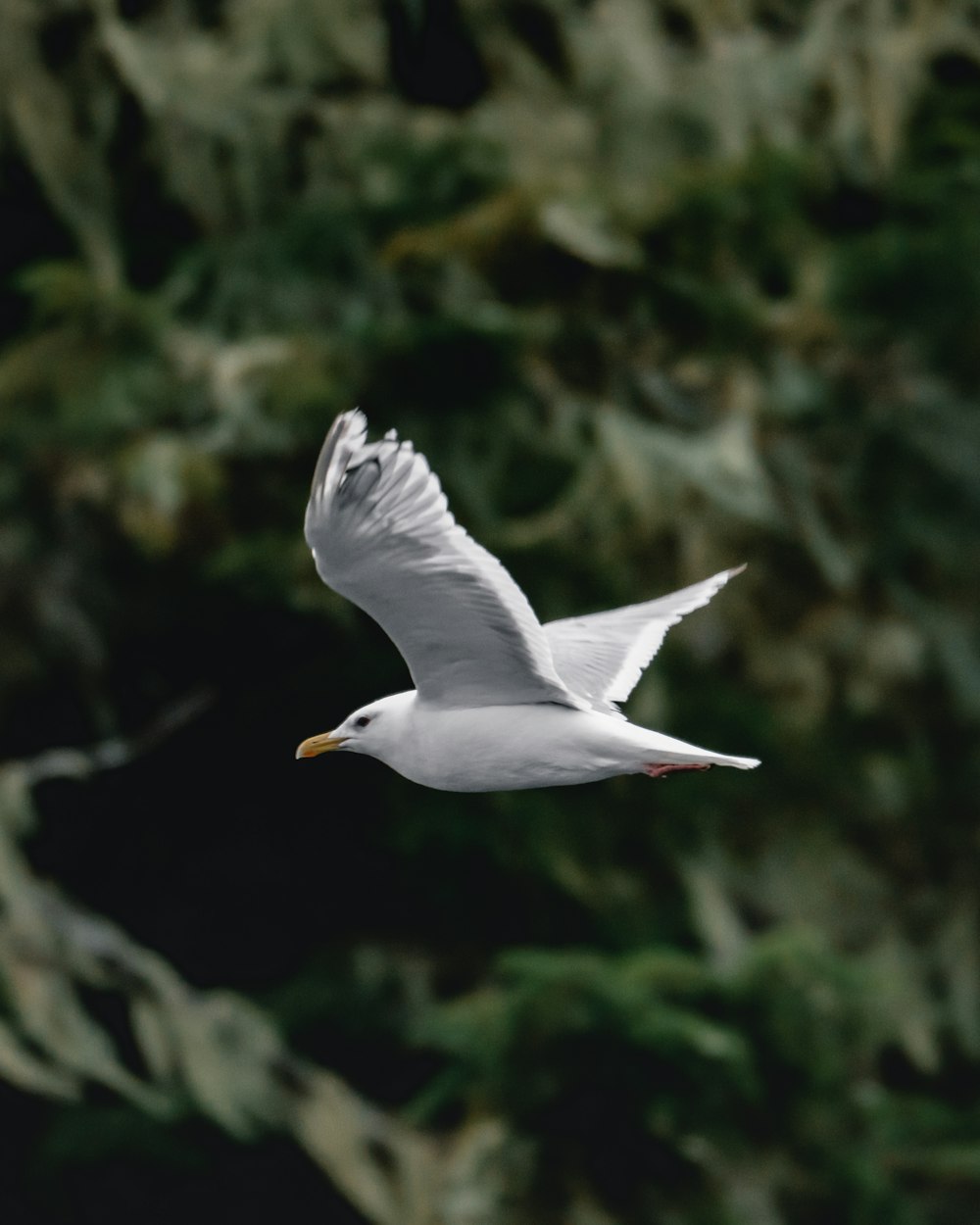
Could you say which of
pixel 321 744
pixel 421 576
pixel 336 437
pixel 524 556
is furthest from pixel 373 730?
pixel 524 556

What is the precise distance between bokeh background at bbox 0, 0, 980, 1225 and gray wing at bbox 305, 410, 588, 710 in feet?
6.70

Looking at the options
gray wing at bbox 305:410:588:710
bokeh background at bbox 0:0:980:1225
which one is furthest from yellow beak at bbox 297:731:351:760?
bokeh background at bbox 0:0:980:1225

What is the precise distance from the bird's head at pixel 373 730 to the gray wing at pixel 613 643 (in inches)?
13.1

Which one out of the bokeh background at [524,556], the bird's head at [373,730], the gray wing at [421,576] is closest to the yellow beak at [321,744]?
the bird's head at [373,730]

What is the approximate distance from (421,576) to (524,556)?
224 cm

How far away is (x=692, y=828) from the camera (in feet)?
17.5

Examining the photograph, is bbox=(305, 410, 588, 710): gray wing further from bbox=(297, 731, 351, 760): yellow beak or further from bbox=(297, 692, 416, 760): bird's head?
bbox=(297, 731, 351, 760): yellow beak

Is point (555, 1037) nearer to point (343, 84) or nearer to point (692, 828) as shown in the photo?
point (692, 828)

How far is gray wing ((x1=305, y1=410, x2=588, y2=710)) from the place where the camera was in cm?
254

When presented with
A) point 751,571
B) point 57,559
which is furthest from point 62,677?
point 751,571

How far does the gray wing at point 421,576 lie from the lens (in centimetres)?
254

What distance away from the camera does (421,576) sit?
2.64m

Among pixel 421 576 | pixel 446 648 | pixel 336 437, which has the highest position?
pixel 336 437

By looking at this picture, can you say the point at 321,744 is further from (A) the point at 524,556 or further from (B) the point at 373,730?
(A) the point at 524,556
